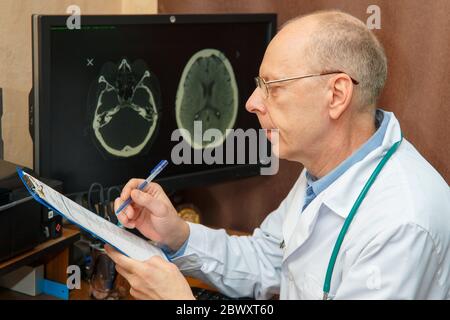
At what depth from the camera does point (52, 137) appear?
153 cm

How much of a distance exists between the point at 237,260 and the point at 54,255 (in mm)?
466

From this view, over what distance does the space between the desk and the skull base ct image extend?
0.22 meters

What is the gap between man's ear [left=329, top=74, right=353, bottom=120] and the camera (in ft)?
4.31

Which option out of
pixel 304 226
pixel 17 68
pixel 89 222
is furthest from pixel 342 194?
pixel 17 68

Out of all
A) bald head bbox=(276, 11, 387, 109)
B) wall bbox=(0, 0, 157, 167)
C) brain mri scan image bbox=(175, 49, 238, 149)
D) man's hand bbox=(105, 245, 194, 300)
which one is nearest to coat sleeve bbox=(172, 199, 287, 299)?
man's hand bbox=(105, 245, 194, 300)

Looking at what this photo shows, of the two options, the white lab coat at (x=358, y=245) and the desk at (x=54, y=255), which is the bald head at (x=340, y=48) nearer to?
the white lab coat at (x=358, y=245)

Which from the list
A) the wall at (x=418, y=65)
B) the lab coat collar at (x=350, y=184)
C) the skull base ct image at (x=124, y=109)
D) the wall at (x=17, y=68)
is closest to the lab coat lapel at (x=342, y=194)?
the lab coat collar at (x=350, y=184)

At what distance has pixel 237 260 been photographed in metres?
1.61

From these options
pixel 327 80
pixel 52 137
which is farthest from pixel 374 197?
pixel 52 137

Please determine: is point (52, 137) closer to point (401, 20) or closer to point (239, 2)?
point (239, 2)

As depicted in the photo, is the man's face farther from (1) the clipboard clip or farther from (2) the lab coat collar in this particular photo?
(1) the clipboard clip

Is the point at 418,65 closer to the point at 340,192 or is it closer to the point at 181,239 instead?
the point at 340,192

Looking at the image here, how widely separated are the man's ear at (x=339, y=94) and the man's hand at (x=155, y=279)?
1.45 feet
